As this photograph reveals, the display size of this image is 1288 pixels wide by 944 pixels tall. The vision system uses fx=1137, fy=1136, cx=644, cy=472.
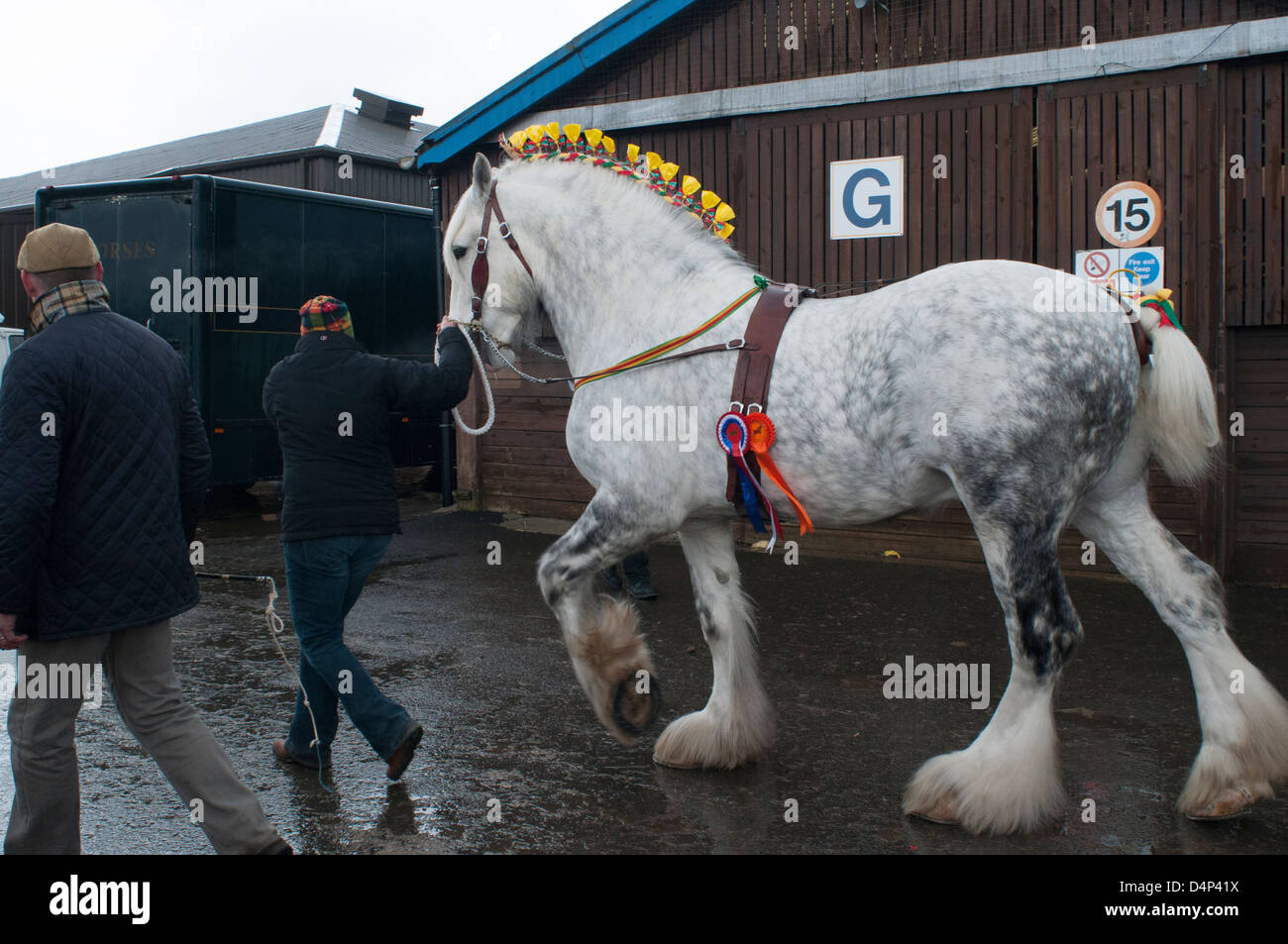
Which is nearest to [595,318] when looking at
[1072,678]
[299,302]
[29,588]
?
[29,588]

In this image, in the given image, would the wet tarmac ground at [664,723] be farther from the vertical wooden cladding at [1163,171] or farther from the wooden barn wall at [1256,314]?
the vertical wooden cladding at [1163,171]

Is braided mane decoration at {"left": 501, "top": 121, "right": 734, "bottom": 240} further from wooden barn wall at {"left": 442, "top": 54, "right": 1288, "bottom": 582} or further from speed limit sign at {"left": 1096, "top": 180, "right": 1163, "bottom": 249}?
speed limit sign at {"left": 1096, "top": 180, "right": 1163, "bottom": 249}

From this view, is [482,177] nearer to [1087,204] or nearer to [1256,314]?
[1087,204]

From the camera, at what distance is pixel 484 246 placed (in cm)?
453

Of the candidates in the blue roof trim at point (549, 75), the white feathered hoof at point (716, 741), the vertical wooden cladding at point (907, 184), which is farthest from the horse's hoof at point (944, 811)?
the blue roof trim at point (549, 75)

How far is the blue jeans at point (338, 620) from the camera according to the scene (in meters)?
4.00

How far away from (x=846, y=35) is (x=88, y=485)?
23.9ft

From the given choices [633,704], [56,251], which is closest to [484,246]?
[56,251]

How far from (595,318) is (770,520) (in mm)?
1072

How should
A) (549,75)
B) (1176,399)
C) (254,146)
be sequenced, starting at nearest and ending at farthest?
(1176,399) → (549,75) → (254,146)

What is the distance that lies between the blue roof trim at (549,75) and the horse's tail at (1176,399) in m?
6.37

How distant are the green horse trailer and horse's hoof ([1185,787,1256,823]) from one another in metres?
8.75

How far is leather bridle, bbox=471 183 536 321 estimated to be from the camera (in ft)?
14.8

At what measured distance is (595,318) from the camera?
4.44 meters
